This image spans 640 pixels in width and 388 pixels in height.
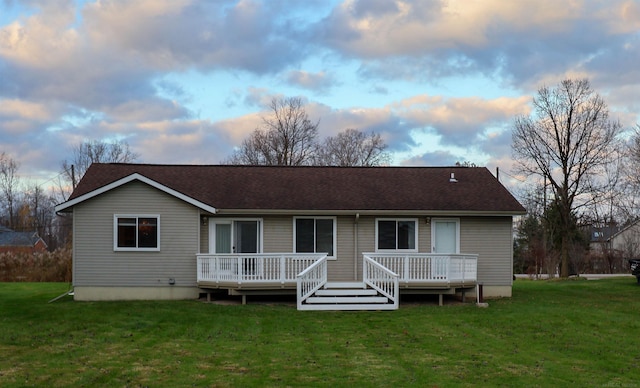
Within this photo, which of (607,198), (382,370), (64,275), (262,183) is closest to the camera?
(382,370)

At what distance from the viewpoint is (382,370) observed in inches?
431

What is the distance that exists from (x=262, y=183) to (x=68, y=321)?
9.34 metres

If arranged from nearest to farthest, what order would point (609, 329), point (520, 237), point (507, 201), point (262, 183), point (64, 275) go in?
point (609, 329) → point (507, 201) → point (262, 183) → point (64, 275) → point (520, 237)

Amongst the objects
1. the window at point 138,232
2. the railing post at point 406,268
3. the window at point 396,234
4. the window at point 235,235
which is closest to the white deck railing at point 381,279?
the railing post at point 406,268

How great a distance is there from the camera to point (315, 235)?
22.1m

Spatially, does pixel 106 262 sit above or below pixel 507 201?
below

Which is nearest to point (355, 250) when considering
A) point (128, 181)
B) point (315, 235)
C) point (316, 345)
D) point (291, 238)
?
point (315, 235)

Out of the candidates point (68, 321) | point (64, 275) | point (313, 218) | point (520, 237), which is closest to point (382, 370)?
point (68, 321)

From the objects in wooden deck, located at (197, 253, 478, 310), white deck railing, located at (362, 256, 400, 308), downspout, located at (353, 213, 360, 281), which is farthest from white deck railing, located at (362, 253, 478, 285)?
downspout, located at (353, 213, 360, 281)

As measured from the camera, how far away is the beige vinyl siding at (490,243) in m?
22.1

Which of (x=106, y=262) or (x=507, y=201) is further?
(x=507, y=201)

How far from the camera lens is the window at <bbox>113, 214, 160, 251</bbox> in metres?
21.0

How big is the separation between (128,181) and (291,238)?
5411 mm

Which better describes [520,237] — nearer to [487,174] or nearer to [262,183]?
[487,174]
